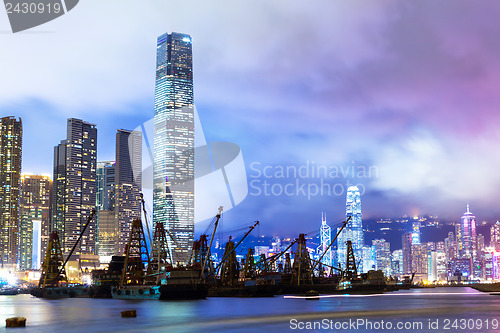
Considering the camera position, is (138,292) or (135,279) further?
(135,279)

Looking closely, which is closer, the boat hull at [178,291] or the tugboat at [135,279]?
the boat hull at [178,291]

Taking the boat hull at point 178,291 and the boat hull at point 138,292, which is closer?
the boat hull at point 178,291

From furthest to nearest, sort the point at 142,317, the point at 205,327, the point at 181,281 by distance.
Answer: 1. the point at 181,281
2. the point at 142,317
3. the point at 205,327

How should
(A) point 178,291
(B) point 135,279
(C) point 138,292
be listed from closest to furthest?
(A) point 178,291 < (C) point 138,292 < (B) point 135,279

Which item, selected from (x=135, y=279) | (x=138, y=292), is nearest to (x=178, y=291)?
(x=138, y=292)

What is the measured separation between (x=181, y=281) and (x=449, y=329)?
88.2 metres

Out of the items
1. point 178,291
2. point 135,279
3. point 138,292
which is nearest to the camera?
point 178,291

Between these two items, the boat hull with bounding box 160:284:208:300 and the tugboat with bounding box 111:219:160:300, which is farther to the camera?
the tugboat with bounding box 111:219:160:300

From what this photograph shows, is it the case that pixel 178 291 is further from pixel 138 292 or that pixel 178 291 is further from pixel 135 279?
pixel 135 279

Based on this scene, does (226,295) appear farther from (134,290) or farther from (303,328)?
(303,328)

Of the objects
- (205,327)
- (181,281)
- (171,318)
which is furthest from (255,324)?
(181,281)

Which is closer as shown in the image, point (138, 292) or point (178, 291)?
point (178, 291)

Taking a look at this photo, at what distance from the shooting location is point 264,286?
7736 inches

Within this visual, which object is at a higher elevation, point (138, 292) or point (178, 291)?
point (178, 291)
